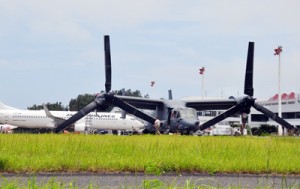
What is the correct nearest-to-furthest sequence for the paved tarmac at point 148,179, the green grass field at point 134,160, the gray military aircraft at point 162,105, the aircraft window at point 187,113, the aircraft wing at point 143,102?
the paved tarmac at point 148,179 → the green grass field at point 134,160 → the aircraft window at point 187,113 → the gray military aircraft at point 162,105 → the aircraft wing at point 143,102

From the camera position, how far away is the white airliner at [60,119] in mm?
66375

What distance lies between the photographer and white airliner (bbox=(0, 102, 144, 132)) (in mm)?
66375

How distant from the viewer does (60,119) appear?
64.1 m

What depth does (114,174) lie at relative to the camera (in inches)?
371

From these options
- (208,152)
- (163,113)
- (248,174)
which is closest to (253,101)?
(163,113)

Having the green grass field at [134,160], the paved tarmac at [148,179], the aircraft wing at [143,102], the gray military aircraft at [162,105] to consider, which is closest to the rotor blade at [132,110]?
the gray military aircraft at [162,105]

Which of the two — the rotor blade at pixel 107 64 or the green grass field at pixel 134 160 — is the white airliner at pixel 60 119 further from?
the green grass field at pixel 134 160

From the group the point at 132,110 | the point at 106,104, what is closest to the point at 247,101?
the point at 132,110

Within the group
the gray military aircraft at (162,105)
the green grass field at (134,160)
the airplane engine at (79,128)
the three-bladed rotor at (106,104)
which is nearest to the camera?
the green grass field at (134,160)

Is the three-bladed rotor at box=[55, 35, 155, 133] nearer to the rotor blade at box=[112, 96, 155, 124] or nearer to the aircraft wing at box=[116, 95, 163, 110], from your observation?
the rotor blade at box=[112, 96, 155, 124]

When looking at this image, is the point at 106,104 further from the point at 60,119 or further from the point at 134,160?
the point at 134,160

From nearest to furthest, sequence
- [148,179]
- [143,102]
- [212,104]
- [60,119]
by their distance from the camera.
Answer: [148,179] < [143,102] < [212,104] < [60,119]

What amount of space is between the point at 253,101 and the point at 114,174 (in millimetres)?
35003

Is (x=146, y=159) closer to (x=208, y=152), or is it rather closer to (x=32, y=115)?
(x=208, y=152)
